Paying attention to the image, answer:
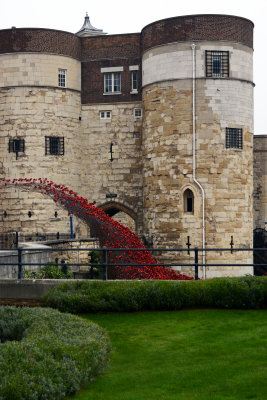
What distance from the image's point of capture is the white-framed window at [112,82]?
35.0 m

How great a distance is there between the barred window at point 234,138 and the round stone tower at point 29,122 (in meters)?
8.86

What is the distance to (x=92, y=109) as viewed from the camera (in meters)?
35.0

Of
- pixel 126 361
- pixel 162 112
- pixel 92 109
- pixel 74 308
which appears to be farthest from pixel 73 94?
pixel 126 361

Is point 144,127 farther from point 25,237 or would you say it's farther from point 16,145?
point 25,237

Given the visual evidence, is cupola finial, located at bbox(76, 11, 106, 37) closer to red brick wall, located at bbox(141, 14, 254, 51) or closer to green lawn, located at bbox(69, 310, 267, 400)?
red brick wall, located at bbox(141, 14, 254, 51)

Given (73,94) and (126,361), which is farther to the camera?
(73,94)

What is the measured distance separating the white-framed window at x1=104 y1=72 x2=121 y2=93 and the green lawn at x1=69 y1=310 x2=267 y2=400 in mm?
23345

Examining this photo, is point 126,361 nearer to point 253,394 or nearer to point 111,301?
point 253,394

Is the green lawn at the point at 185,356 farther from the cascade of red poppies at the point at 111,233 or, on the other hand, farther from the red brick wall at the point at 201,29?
the red brick wall at the point at 201,29

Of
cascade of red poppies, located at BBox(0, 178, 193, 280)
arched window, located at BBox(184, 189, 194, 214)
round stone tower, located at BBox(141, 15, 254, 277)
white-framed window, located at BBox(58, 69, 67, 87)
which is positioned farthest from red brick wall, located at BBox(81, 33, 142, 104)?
arched window, located at BBox(184, 189, 194, 214)

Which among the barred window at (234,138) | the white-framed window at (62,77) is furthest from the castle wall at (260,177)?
the white-framed window at (62,77)

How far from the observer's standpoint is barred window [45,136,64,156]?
33344mm

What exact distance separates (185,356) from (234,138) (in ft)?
72.6

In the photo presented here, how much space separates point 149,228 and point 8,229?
285 inches
